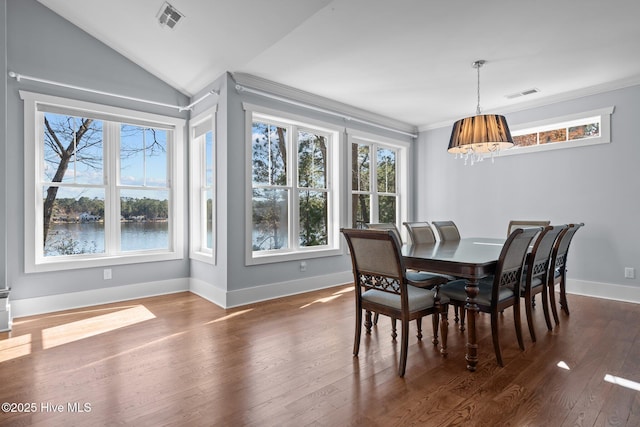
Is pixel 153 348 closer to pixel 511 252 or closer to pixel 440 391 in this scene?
pixel 440 391

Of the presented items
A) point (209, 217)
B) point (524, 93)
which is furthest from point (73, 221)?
point (524, 93)

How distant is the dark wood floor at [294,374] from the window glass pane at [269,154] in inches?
69.7

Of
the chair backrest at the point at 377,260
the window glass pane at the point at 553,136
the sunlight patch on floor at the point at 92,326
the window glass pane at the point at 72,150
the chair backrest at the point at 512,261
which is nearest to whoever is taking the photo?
the chair backrest at the point at 377,260

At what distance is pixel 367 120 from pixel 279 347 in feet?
12.4

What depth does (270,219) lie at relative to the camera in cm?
437

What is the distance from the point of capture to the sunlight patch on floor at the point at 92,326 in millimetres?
2814

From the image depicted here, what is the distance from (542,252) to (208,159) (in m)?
3.77

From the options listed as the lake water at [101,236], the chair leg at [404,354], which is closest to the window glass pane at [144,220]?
the lake water at [101,236]

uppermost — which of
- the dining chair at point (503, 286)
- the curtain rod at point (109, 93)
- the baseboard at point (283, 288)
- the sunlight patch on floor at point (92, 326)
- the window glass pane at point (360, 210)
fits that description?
the curtain rod at point (109, 93)

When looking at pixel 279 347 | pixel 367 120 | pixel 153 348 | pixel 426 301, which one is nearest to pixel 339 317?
pixel 279 347

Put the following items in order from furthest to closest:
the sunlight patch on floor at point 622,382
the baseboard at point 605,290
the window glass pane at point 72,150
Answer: the baseboard at point 605,290, the window glass pane at point 72,150, the sunlight patch on floor at point 622,382

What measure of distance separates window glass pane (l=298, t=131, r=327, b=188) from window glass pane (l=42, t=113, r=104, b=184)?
2.41 meters

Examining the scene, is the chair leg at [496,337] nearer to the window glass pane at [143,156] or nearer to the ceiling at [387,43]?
the ceiling at [387,43]

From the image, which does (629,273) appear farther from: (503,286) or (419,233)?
(503,286)
